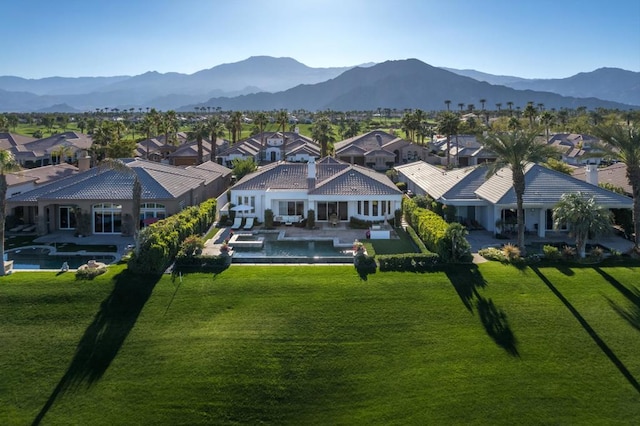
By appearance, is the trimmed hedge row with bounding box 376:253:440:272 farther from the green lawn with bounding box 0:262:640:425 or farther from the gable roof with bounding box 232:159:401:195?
the gable roof with bounding box 232:159:401:195

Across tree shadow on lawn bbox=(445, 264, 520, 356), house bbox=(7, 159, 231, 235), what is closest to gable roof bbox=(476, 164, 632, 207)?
tree shadow on lawn bbox=(445, 264, 520, 356)

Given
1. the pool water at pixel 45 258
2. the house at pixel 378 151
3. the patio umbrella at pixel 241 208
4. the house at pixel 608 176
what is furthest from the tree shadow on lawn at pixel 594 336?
the house at pixel 378 151

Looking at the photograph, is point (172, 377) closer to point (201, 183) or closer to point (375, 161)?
point (201, 183)

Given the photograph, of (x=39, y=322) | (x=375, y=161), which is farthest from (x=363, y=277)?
(x=375, y=161)

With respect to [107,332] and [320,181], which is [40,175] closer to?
[320,181]

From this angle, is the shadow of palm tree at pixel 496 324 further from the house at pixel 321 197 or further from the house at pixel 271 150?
the house at pixel 271 150

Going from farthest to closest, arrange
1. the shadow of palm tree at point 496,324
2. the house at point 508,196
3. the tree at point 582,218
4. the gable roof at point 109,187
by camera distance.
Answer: the gable roof at point 109,187
the house at point 508,196
the tree at point 582,218
the shadow of palm tree at point 496,324

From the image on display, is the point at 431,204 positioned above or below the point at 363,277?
above
